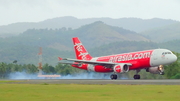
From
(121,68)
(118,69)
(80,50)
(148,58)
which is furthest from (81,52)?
(148,58)

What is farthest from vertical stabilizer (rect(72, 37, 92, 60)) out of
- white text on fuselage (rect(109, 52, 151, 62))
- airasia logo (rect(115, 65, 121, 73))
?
airasia logo (rect(115, 65, 121, 73))

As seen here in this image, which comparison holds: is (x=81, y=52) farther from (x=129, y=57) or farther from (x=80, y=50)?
(x=129, y=57)

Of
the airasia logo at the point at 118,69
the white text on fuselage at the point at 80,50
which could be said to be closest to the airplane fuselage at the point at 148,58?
the airasia logo at the point at 118,69

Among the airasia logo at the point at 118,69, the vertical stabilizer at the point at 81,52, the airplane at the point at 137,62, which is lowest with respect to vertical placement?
the airasia logo at the point at 118,69

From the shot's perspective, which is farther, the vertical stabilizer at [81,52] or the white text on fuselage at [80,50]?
the white text on fuselage at [80,50]

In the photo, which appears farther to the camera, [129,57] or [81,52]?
[81,52]

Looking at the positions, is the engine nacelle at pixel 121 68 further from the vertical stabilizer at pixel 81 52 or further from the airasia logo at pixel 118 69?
the vertical stabilizer at pixel 81 52

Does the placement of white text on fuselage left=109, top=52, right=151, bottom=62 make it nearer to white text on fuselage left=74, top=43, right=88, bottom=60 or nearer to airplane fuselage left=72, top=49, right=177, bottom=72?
airplane fuselage left=72, top=49, right=177, bottom=72

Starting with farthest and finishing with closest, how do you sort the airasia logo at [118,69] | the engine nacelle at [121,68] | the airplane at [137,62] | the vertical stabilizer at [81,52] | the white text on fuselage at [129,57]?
the vertical stabilizer at [81,52]
the airasia logo at [118,69]
the engine nacelle at [121,68]
the white text on fuselage at [129,57]
the airplane at [137,62]

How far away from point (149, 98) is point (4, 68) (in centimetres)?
8482

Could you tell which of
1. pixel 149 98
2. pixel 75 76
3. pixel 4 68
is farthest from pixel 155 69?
pixel 4 68

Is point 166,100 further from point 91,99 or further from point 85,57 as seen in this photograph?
point 85,57

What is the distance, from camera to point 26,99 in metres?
29.6

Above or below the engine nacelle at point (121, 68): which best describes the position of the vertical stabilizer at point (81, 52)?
above
